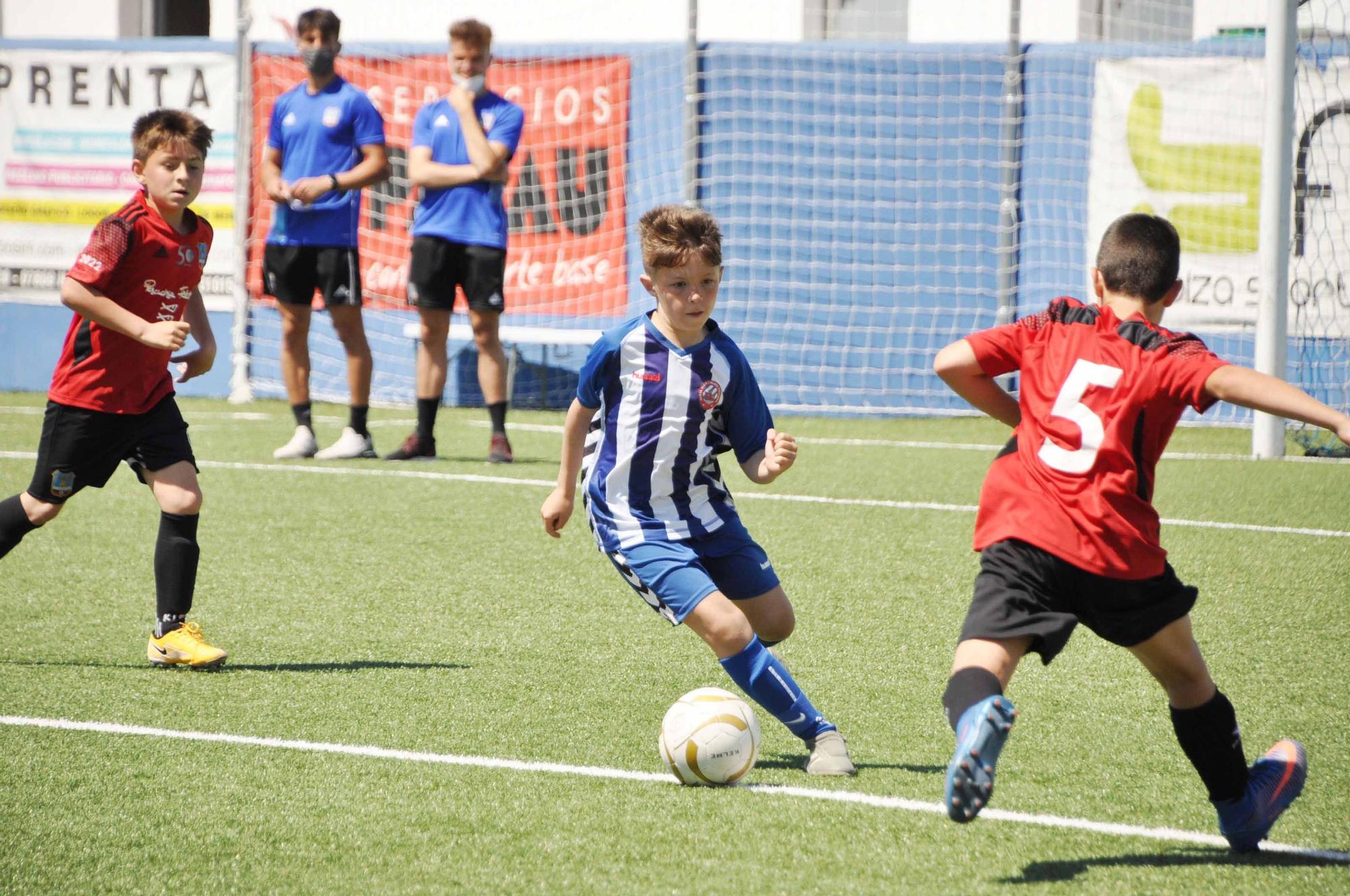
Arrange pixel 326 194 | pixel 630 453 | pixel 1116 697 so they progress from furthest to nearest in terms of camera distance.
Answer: pixel 326 194 → pixel 1116 697 → pixel 630 453

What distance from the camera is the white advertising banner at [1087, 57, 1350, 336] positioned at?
33.2 feet

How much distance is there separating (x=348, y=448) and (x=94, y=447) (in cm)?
400

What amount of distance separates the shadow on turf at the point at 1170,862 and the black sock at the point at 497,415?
5.55 metres

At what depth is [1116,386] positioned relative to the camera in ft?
9.02

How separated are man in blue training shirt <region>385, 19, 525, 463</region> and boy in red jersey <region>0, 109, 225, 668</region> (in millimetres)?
3768

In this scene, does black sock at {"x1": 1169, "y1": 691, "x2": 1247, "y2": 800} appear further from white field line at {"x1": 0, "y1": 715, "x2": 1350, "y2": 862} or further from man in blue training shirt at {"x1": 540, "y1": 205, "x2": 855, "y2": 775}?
man in blue training shirt at {"x1": 540, "y1": 205, "x2": 855, "y2": 775}

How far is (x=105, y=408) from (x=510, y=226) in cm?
758

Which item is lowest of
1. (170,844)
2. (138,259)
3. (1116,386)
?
(170,844)

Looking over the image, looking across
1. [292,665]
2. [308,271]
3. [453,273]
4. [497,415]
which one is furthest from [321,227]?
[292,665]

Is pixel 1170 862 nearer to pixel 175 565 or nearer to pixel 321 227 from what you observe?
pixel 175 565

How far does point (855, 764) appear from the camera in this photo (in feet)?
10.7

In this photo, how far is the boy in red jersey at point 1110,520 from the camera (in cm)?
270

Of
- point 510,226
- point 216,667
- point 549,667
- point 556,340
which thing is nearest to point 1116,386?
point 549,667

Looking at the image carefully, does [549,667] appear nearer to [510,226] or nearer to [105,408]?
[105,408]
